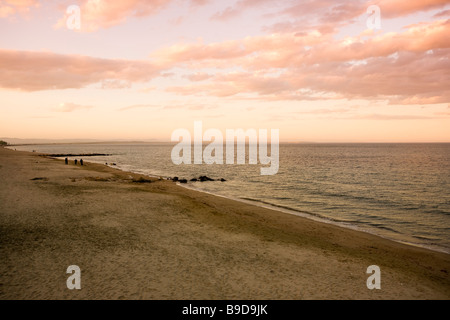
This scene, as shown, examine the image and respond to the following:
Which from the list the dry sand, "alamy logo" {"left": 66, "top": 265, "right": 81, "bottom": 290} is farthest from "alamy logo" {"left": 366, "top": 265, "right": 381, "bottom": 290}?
"alamy logo" {"left": 66, "top": 265, "right": 81, "bottom": 290}

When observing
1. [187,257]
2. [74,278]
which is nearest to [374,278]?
[187,257]

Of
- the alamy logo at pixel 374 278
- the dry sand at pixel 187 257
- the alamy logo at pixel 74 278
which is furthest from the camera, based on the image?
the alamy logo at pixel 374 278

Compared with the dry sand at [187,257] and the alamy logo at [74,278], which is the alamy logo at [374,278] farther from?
the alamy logo at [74,278]

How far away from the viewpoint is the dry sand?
7941mm

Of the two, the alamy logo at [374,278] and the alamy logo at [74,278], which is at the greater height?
the alamy logo at [74,278]

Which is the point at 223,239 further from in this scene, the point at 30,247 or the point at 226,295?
the point at 30,247

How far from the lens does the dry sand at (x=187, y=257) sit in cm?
794

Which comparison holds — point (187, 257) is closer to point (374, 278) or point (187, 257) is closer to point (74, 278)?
point (74, 278)

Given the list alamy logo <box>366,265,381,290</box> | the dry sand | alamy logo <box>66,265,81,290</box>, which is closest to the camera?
alamy logo <box>66,265,81,290</box>

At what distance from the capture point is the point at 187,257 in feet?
33.2

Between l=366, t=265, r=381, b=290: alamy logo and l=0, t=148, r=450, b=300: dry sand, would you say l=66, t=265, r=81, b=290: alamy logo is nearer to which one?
l=0, t=148, r=450, b=300: dry sand

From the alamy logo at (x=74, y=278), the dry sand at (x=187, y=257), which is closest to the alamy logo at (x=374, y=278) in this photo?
the dry sand at (x=187, y=257)

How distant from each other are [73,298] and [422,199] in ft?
108

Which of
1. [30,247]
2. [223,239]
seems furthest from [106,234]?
[223,239]
